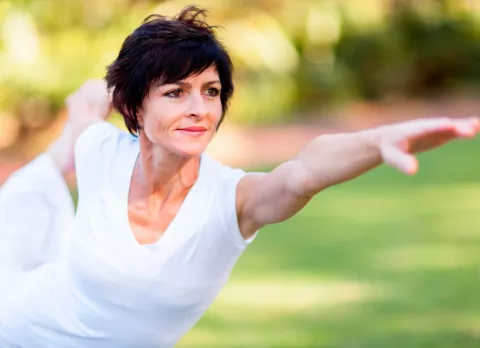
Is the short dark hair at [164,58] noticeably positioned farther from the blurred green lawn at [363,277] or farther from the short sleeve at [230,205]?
the blurred green lawn at [363,277]

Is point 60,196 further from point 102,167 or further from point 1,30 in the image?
point 1,30

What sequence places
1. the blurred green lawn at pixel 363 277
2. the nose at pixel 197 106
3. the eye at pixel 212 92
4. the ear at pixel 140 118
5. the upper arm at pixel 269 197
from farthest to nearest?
the blurred green lawn at pixel 363 277
the ear at pixel 140 118
the eye at pixel 212 92
the nose at pixel 197 106
the upper arm at pixel 269 197

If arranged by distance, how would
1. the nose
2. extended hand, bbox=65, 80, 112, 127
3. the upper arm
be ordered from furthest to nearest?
extended hand, bbox=65, 80, 112, 127 < the nose < the upper arm

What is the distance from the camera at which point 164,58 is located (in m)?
3.73

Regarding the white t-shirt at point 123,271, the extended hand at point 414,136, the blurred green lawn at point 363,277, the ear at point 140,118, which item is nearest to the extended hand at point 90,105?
the white t-shirt at point 123,271

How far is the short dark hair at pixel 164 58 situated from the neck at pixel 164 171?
0.14m

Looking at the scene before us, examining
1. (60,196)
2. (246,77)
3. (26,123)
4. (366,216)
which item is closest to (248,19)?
(246,77)

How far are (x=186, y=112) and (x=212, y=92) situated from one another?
155 millimetres

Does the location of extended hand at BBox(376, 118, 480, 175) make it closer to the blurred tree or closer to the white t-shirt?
the white t-shirt

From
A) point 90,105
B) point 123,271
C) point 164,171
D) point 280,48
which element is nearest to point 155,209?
point 164,171

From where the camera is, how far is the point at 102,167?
13.7 ft

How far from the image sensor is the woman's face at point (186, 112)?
12.1 ft

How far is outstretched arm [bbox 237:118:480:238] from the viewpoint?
2867 mm

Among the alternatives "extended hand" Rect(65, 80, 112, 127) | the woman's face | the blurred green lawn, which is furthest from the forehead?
the blurred green lawn
